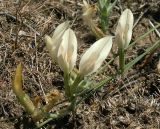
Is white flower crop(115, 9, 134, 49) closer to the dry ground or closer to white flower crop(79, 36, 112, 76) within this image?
white flower crop(79, 36, 112, 76)

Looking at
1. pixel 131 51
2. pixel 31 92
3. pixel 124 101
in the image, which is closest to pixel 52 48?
pixel 31 92

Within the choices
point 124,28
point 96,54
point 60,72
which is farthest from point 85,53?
point 60,72

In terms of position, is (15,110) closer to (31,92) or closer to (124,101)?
(31,92)

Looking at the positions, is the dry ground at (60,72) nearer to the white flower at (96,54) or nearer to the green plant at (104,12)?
the green plant at (104,12)

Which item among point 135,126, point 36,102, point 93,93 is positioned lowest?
point 135,126

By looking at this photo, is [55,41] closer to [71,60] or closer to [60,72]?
[71,60]

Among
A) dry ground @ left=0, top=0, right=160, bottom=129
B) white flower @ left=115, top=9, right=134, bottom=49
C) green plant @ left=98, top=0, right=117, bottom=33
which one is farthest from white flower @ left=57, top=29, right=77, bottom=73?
green plant @ left=98, top=0, right=117, bottom=33
